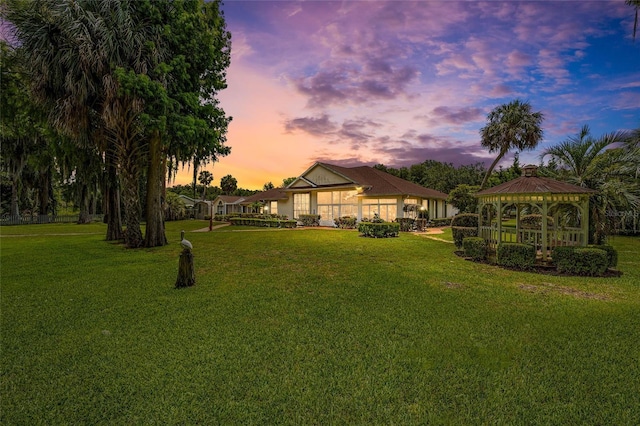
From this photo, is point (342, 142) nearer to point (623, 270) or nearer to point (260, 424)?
point (623, 270)

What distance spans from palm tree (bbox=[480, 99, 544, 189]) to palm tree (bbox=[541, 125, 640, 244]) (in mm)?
12336

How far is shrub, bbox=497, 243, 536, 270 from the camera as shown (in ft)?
30.2

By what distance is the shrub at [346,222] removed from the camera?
84.5ft

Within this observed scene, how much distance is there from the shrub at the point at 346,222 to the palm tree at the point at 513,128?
36.6ft

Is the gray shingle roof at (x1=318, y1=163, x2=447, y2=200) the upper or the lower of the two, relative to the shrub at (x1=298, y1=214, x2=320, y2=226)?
upper

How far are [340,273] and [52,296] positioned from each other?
24.2 ft

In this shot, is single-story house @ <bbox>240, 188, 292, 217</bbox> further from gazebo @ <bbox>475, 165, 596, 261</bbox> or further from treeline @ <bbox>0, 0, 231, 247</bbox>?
gazebo @ <bbox>475, 165, 596, 261</bbox>

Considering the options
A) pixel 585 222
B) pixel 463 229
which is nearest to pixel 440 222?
pixel 463 229

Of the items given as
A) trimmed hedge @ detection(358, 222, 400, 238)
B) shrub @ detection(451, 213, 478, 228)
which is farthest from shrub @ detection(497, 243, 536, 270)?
trimmed hedge @ detection(358, 222, 400, 238)

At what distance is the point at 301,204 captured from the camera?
103ft

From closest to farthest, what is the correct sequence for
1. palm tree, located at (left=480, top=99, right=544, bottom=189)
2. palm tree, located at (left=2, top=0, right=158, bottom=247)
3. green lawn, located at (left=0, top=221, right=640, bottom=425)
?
green lawn, located at (left=0, top=221, right=640, bottom=425) → palm tree, located at (left=2, top=0, right=158, bottom=247) → palm tree, located at (left=480, top=99, right=544, bottom=189)

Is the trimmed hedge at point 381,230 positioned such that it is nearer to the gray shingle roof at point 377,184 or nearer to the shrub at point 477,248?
the gray shingle roof at point 377,184

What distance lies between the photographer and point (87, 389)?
3.18 metres

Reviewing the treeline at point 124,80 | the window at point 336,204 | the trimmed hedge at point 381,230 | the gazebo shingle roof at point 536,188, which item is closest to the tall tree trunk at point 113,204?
the treeline at point 124,80
